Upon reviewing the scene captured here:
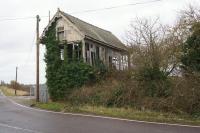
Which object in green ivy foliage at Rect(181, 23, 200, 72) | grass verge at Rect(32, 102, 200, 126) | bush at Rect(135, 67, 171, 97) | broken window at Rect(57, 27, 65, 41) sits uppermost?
broken window at Rect(57, 27, 65, 41)

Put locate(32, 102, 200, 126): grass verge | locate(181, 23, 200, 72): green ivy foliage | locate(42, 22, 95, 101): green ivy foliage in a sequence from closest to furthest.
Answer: locate(32, 102, 200, 126): grass verge, locate(181, 23, 200, 72): green ivy foliage, locate(42, 22, 95, 101): green ivy foliage

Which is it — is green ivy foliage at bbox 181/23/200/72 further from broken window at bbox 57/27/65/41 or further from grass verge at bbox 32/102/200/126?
broken window at bbox 57/27/65/41

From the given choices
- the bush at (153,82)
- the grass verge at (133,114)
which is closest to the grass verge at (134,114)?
the grass verge at (133,114)

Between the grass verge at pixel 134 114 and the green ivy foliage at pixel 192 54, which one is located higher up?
the green ivy foliage at pixel 192 54

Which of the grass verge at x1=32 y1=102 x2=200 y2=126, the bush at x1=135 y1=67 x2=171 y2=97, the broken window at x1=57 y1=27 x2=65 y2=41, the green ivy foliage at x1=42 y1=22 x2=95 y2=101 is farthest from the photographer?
the broken window at x1=57 y1=27 x2=65 y2=41

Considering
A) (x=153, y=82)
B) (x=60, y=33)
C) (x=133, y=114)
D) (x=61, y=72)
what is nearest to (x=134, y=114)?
(x=133, y=114)

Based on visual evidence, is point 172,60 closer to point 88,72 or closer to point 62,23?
point 88,72

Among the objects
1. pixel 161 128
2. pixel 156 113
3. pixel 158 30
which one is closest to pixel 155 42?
pixel 158 30

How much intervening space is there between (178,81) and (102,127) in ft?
29.6

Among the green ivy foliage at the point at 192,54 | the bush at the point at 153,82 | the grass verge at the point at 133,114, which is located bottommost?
the grass verge at the point at 133,114

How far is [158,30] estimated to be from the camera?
3506 centimetres

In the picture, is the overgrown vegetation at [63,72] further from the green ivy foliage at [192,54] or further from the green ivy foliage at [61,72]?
the green ivy foliage at [192,54]

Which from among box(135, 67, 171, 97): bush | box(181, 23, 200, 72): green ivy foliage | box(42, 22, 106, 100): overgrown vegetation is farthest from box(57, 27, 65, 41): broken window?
Result: box(181, 23, 200, 72): green ivy foliage

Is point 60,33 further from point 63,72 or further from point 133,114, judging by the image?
point 133,114
